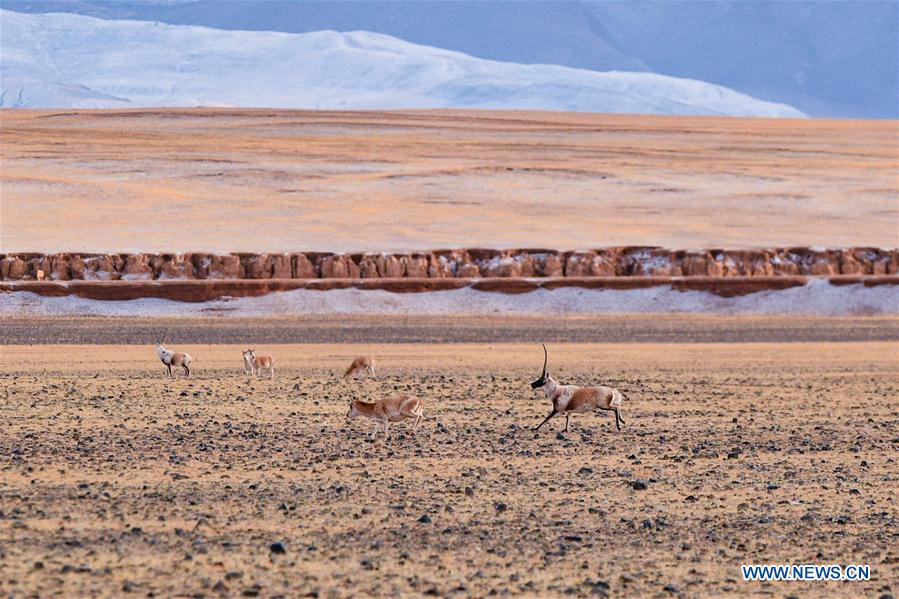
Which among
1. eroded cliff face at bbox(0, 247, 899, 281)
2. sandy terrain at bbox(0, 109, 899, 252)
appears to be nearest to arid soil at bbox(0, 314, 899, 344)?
eroded cliff face at bbox(0, 247, 899, 281)

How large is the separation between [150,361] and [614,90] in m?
129

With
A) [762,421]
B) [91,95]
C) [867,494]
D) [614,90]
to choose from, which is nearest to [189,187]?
[762,421]

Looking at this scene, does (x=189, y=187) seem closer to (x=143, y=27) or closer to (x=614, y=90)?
(x=614, y=90)

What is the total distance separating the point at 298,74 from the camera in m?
150

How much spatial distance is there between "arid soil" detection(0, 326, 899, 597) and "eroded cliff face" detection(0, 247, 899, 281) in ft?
40.4

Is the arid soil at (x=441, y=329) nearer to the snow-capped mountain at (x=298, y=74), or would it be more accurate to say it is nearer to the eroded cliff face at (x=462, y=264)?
the eroded cliff face at (x=462, y=264)

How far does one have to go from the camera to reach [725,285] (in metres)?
29.9

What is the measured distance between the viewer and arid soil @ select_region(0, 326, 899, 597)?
28.3 ft

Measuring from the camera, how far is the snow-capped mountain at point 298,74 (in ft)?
461

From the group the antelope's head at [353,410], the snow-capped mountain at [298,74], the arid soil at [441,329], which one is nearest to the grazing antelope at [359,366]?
the antelope's head at [353,410]

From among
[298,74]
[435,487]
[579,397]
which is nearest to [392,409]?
[579,397]

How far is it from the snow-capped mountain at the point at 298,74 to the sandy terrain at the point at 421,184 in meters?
63.3

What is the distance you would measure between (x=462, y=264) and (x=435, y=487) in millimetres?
22186

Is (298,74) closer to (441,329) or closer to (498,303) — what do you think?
(498,303)
